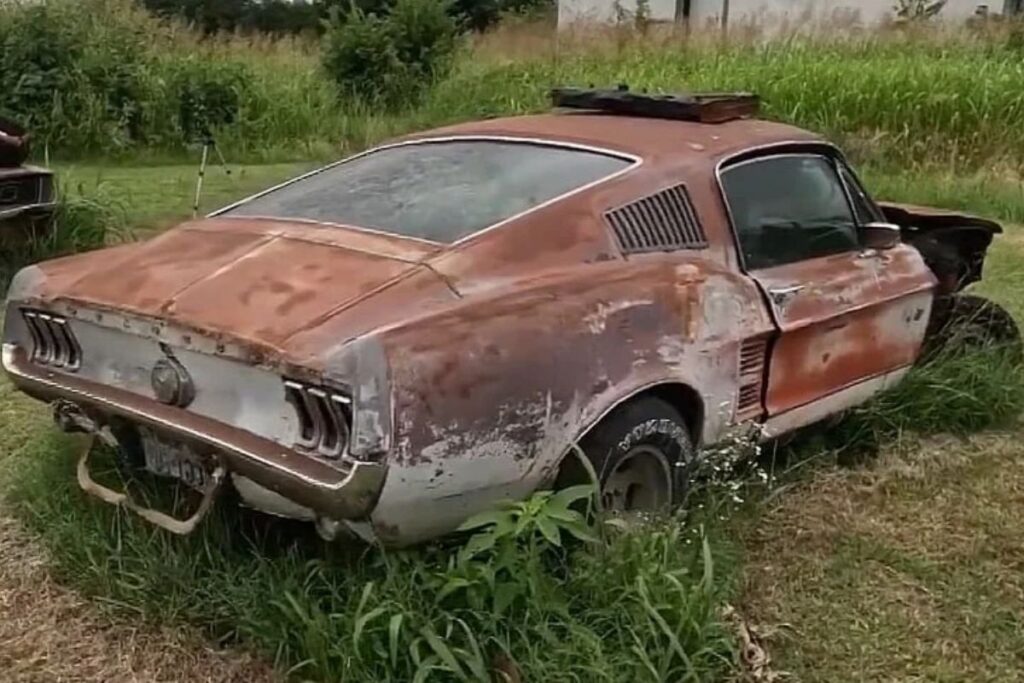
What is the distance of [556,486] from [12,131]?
5.02 metres

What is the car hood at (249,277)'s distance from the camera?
10.9 ft

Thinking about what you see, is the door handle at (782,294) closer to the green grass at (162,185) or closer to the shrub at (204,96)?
the green grass at (162,185)

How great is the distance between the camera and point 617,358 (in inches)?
142

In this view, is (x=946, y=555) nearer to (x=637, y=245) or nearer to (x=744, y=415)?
(x=744, y=415)

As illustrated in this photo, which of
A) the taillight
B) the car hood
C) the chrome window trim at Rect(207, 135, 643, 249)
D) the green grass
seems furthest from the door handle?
the green grass

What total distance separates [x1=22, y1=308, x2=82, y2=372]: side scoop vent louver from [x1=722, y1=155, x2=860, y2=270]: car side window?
2134 mm

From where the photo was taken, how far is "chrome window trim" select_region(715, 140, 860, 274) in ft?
13.9

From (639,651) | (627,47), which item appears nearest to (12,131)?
(639,651)

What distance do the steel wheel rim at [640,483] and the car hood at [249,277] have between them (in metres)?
0.85

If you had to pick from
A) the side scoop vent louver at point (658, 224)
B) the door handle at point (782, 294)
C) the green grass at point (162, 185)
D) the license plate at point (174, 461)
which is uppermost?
the side scoop vent louver at point (658, 224)

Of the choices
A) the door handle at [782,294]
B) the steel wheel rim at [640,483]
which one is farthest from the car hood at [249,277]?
the door handle at [782,294]

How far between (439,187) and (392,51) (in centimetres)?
1136

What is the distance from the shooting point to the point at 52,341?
3902 millimetres

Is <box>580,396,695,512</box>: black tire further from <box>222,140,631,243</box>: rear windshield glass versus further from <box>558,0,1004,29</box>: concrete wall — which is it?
<box>558,0,1004,29</box>: concrete wall
